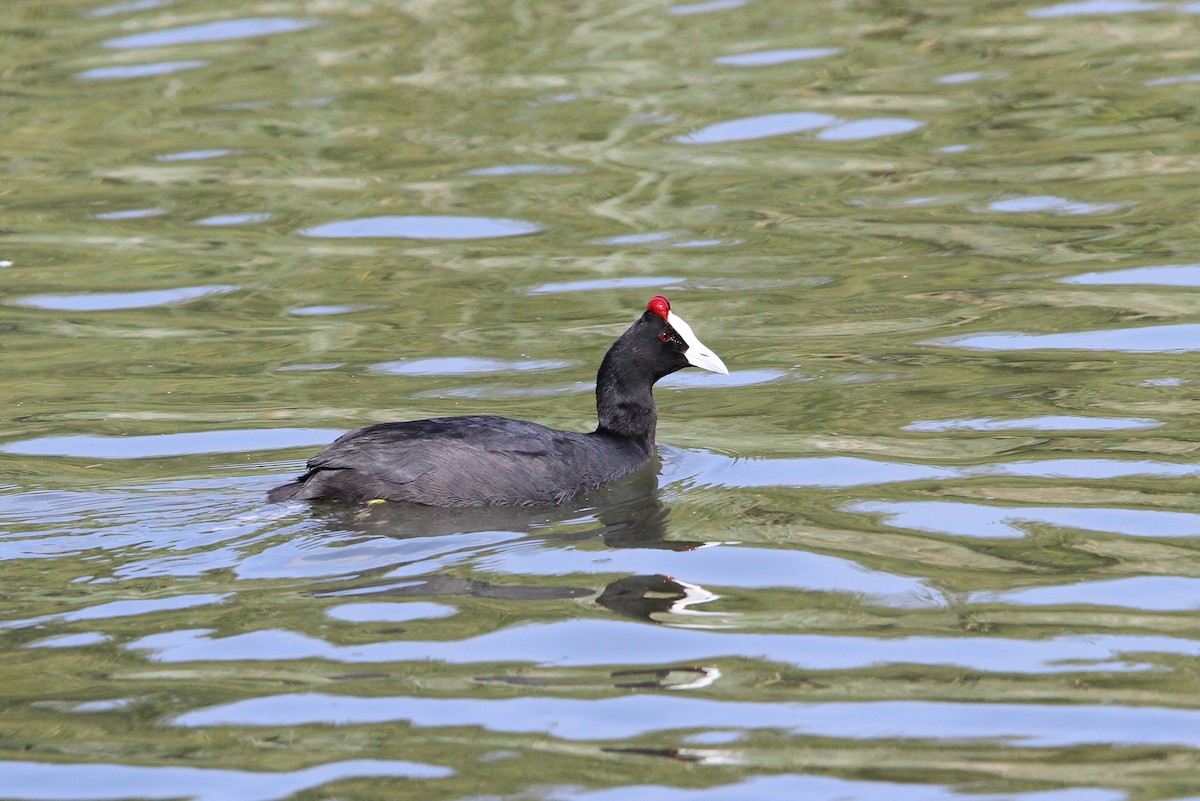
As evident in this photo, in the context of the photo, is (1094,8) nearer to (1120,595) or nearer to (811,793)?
(1120,595)

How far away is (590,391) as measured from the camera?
30.3 ft

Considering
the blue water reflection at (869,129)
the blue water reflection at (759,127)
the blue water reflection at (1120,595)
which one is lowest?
the blue water reflection at (1120,595)

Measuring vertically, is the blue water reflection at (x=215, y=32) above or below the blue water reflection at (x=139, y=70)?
above

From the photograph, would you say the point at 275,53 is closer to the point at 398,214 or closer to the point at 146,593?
the point at 398,214

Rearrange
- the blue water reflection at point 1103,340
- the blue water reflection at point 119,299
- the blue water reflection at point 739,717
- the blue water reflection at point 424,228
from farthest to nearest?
1. the blue water reflection at point 424,228
2. the blue water reflection at point 119,299
3. the blue water reflection at point 1103,340
4. the blue water reflection at point 739,717

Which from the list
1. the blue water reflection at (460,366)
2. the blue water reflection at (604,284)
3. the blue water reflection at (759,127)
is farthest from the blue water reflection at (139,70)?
the blue water reflection at (460,366)

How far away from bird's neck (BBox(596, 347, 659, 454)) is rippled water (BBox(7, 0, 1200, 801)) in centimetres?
27

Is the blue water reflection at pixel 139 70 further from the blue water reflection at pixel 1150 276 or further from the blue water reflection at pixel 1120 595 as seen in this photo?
the blue water reflection at pixel 1120 595

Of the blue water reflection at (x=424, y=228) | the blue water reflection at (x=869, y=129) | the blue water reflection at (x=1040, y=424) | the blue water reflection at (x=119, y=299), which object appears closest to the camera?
the blue water reflection at (x=1040, y=424)

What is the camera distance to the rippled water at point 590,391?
513 centimetres

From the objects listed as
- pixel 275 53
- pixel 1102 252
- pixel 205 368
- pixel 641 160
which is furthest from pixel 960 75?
pixel 205 368

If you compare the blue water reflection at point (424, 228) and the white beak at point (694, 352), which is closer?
the white beak at point (694, 352)

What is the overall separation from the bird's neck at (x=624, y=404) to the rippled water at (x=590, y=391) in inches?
10.6

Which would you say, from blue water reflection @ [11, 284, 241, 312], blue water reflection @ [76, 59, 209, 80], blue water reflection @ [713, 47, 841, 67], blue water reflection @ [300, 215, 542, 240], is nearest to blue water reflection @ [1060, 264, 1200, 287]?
blue water reflection @ [300, 215, 542, 240]
